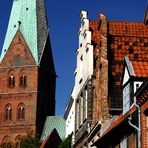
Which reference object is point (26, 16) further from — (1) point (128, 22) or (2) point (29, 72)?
(1) point (128, 22)

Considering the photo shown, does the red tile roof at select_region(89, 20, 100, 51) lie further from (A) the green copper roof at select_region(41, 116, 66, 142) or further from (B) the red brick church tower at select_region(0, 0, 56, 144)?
(A) the green copper roof at select_region(41, 116, 66, 142)

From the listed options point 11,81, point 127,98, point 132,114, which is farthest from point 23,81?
point 132,114

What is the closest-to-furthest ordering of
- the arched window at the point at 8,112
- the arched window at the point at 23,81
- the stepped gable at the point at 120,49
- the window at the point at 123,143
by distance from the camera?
the window at the point at 123,143
the stepped gable at the point at 120,49
the arched window at the point at 8,112
the arched window at the point at 23,81

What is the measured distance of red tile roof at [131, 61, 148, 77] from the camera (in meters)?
17.3

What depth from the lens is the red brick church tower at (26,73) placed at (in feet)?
303

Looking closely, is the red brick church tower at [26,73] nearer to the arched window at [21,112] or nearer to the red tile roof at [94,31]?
the arched window at [21,112]

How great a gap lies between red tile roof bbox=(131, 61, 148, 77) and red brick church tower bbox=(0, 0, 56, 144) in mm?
74051

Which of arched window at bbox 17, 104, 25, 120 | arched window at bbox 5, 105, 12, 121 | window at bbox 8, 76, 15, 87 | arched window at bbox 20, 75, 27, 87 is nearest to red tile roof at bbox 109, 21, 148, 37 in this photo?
arched window at bbox 17, 104, 25, 120

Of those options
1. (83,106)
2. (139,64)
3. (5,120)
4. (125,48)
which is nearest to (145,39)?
(125,48)

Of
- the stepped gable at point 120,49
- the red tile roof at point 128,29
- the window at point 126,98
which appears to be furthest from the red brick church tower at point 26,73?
the window at point 126,98

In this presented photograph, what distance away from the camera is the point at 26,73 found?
3738 inches

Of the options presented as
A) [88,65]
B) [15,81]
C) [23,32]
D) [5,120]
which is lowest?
[88,65]

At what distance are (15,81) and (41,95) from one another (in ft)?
16.4

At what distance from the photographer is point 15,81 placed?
9569 cm
